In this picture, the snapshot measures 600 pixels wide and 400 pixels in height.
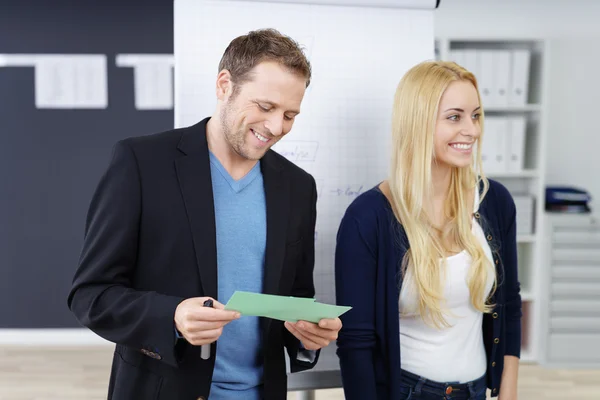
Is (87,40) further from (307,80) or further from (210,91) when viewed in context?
(307,80)

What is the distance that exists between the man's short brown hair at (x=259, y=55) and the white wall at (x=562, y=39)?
3.08 meters

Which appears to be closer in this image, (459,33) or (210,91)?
(210,91)

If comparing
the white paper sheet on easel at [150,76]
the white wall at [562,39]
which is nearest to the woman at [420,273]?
the white wall at [562,39]

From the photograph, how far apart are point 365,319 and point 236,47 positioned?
701 millimetres

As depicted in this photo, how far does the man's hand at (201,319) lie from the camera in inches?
41.5

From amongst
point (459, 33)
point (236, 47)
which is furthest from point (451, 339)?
point (459, 33)

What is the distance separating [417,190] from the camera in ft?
4.94

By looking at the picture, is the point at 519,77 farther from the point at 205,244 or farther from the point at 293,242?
the point at 205,244

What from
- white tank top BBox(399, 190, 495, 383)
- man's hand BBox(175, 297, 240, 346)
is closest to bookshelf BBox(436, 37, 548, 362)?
white tank top BBox(399, 190, 495, 383)

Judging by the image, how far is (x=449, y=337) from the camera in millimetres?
1485

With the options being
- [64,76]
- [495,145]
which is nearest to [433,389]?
[495,145]

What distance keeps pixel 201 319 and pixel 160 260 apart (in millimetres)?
211

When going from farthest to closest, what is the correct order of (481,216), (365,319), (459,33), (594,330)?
1. (459,33)
2. (594,330)
3. (481,216)
4. (365,319)

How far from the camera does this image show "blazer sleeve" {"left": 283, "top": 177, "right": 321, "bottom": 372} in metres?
1.39
